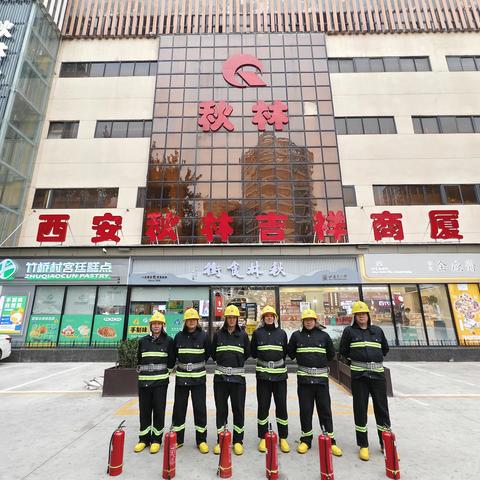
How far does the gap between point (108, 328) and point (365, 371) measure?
13006mm

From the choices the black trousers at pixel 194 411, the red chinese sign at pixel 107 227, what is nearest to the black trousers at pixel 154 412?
the black trousers at pixel 194 411

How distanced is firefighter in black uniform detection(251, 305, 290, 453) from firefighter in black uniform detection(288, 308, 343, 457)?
10.7 inches

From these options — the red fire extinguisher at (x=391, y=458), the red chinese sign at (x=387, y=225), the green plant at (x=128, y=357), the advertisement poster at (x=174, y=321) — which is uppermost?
the red chinese sign at (x=387, y=225)

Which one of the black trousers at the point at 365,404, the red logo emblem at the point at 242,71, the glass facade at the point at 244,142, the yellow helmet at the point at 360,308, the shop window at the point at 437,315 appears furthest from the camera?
A: the red logo emblem at the point at 242,71

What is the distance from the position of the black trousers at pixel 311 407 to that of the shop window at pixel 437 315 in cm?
1216

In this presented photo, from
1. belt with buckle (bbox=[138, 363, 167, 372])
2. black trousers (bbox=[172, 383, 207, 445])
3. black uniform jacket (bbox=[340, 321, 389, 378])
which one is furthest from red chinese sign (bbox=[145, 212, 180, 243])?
black uniform jacket (bbox=[340, 321, 389, 378])

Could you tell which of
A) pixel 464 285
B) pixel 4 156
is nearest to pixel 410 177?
pixel 464 285

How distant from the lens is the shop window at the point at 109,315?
14.3 meters

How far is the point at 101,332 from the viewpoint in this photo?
47.2 ft

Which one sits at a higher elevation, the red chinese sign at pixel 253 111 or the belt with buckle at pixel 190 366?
the red chinese sign at pixel 253 111

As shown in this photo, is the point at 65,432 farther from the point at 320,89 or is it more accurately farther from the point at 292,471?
the point at 320,89

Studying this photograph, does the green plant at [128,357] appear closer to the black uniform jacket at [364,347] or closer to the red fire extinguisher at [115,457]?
the red fire extinguisher at [115,457]

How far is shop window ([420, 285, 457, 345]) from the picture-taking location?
14125 mm

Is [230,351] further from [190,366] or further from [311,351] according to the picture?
[311,351]
